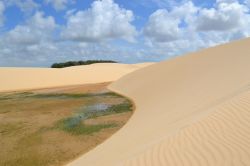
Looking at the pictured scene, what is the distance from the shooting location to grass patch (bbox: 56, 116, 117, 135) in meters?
13.1

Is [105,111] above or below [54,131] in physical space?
above

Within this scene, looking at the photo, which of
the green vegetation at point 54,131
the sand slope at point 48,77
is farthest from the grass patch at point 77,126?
the sand slope at point 48,77

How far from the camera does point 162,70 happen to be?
30.9 meters

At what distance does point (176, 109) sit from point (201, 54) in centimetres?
1625

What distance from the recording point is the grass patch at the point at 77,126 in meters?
13.1

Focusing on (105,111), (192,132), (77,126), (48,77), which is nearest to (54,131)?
(77,126)

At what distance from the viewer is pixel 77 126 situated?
14008 millimetres

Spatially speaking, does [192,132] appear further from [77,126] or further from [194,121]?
[77,126]

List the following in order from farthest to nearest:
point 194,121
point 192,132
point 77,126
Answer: point 77,126, point 194,121, point 192,132

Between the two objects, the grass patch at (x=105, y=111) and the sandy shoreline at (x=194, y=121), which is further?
the grass patch at (x=105, y=111)

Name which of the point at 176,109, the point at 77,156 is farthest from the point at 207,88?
the point at 77,156

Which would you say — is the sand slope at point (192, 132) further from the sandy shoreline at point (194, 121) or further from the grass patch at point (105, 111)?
the grass patch at point (105, 111)

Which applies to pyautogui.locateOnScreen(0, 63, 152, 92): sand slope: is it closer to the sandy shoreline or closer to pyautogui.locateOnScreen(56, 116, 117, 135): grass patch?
the sandy shoreline

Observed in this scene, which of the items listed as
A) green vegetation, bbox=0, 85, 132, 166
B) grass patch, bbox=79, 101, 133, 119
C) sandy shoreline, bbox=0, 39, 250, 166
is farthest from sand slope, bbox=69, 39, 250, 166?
grass patch, bbox=79, 101, 133, 119
